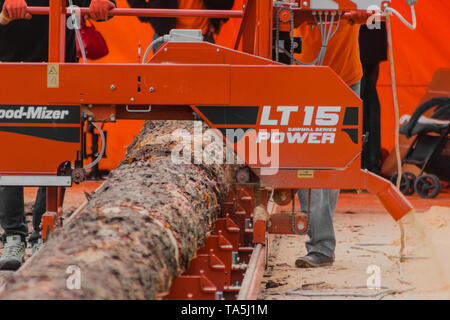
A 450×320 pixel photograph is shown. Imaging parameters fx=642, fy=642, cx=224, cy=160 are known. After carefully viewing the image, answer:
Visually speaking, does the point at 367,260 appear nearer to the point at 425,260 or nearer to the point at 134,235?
the point at 425,260

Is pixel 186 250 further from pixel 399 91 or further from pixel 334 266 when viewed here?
pixel 399 91

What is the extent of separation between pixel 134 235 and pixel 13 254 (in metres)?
1.78

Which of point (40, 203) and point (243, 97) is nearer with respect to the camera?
point (243, 97)

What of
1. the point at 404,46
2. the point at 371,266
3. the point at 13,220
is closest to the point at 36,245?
the point at 13,220

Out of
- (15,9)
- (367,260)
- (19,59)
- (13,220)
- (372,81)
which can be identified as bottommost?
(367,260)

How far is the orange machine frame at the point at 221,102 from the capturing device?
2402 millimetres

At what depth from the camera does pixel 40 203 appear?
3814 millimetres

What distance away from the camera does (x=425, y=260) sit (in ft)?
11.1

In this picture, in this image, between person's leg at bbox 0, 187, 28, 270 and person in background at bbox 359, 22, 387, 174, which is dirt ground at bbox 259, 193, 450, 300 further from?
person in background at bbox 359, 22, 387, 174

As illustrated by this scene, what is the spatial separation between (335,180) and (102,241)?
39.3 inches

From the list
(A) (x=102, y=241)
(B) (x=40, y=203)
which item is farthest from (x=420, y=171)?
(A) (x=102, y=241)

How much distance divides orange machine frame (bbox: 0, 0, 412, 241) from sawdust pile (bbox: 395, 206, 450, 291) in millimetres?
400

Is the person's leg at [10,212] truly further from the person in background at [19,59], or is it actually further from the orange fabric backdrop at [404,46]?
the orange fabric backdrop at [404,46]
